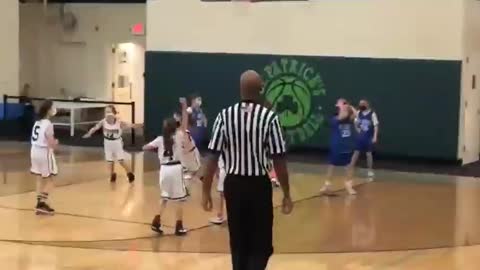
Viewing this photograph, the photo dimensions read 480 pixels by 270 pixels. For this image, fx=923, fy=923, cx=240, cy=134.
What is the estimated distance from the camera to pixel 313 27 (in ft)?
75.0

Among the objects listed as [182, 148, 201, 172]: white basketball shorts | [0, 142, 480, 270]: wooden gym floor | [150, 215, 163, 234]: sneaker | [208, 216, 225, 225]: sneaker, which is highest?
[182, 148, 201, 172]: white basketball shorts

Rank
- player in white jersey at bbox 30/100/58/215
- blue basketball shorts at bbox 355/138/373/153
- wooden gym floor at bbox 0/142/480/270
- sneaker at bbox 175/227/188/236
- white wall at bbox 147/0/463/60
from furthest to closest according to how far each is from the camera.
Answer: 1. white wall at bbox 147/0/463/60
2. blue basketball shorts at bbox 355/138/373/153
3. player in white jersey at bbox 30/100/58/215
4. sneaker at bbox 175/227/188/236
5. wooden gym floor at bbox 0/142/480/270

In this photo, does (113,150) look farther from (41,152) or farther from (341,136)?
(341,136)

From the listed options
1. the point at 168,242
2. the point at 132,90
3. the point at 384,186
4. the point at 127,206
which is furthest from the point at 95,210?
the point at 132,90

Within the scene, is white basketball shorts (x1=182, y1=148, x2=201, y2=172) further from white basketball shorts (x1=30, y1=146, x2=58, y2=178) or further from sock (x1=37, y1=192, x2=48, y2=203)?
sock (x1=37, y1=192, x2=48, y2=203)

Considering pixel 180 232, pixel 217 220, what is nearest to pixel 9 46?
pixel 217 220

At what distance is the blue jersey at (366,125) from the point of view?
1798 cm

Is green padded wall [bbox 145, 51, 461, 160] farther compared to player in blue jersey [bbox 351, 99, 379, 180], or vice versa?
green padded wall [bbox 145, 51, 461, 160]

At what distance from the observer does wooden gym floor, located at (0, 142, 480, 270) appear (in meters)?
10.6

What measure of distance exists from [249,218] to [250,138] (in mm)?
633

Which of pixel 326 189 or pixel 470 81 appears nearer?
pixel 326 189

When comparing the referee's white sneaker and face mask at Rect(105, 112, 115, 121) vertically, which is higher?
face mask at Rect(105, 112, 115, 121)

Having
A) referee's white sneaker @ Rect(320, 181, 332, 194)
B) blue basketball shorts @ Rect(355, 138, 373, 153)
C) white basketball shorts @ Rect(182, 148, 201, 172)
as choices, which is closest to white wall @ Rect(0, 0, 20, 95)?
blue basketball shorts @ Rect(355, 138, 373, 153)

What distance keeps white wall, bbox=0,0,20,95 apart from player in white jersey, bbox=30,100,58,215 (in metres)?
13.2
